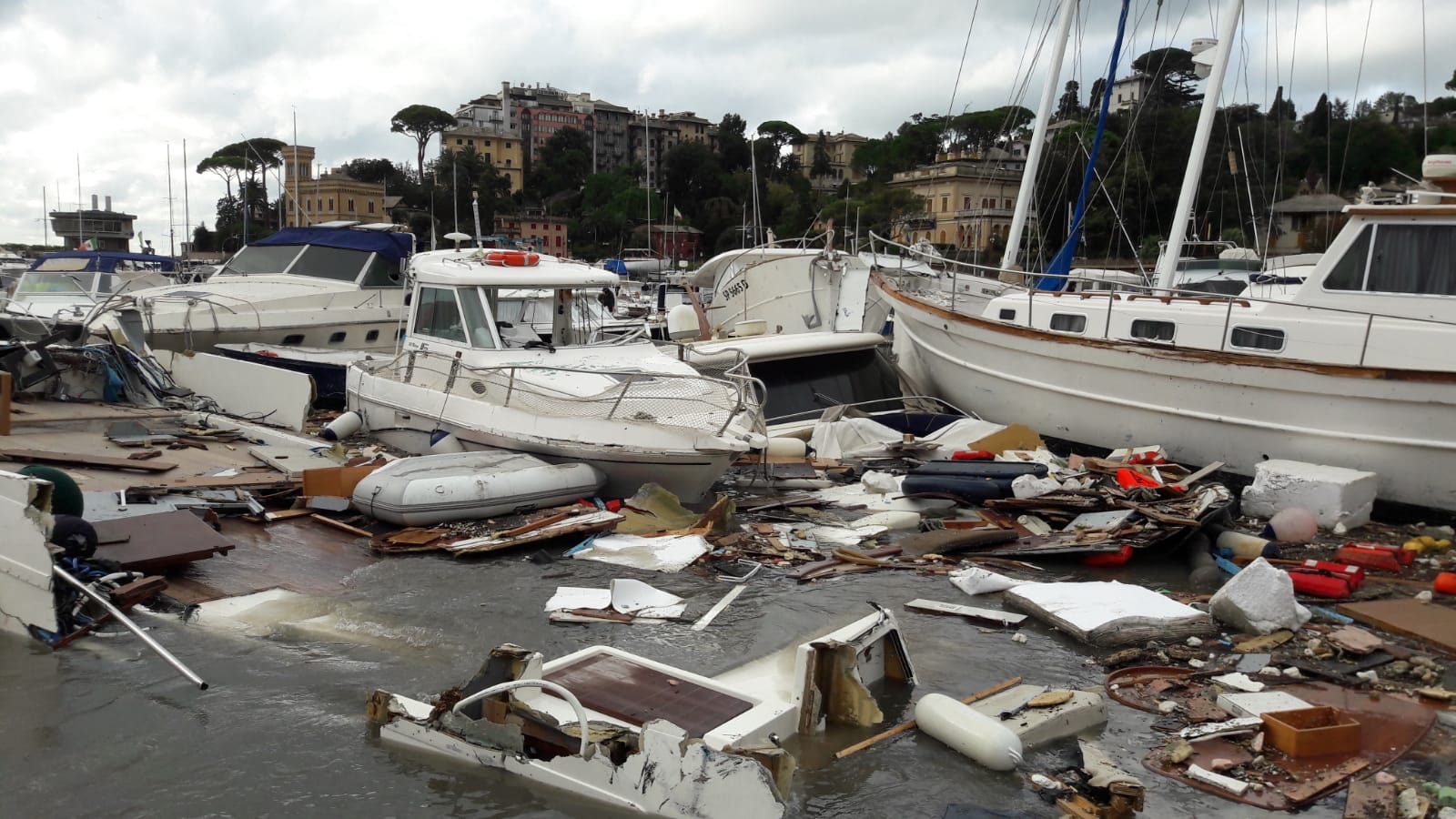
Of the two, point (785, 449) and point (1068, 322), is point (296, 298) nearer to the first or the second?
point (785, 449)

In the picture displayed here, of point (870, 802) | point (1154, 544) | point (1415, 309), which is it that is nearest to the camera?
point (870, 802)

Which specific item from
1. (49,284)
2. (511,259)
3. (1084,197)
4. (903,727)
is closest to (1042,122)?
(1084,197)

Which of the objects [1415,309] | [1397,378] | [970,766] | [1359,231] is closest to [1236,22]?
[1359,231]

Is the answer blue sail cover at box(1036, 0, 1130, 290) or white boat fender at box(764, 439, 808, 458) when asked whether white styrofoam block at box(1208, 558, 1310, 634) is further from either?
blue sail cover at box(1036, 0, 1130, 290)

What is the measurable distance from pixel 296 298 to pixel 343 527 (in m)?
8.76

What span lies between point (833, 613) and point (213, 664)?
4110 mm

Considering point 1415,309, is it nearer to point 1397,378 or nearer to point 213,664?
point 1397,378

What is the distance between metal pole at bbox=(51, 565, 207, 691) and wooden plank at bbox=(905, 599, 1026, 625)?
4830mm

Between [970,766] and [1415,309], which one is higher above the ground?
[1415,309]

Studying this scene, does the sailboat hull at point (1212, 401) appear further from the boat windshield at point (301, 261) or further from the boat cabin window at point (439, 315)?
the boat windshield at point (301, 261)

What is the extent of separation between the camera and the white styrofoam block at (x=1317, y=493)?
9836 millimetres

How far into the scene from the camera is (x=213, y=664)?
6059 mm

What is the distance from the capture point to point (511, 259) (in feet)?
39.0

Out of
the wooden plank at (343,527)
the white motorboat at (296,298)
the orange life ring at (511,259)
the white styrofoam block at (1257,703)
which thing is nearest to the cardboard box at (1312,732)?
the white styrofoam block at (1257,703)
